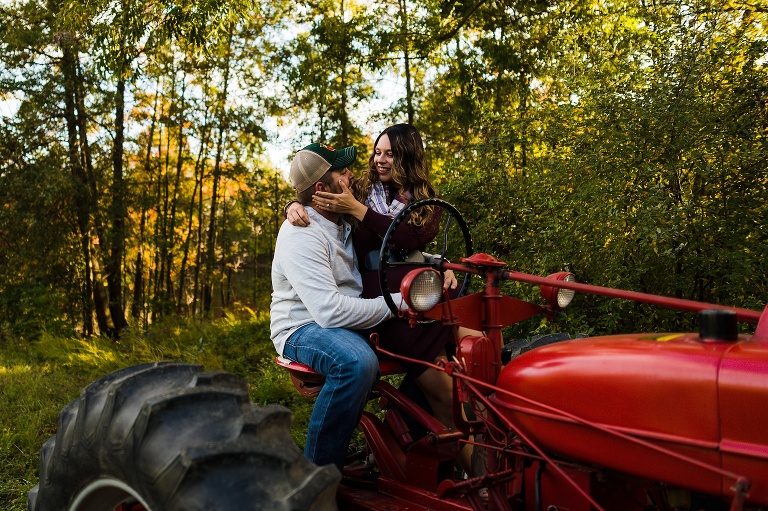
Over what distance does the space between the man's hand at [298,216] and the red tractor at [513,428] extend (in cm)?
57

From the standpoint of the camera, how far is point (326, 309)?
3.03m

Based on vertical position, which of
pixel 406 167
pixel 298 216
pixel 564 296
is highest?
pixel 406 167

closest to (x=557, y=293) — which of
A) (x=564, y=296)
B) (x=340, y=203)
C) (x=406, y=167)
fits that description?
(x=564, y=296)

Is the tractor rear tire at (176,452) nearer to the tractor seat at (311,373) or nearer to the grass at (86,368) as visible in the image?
the tractor seat at (311,373)

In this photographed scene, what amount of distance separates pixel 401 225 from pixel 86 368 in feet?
24.3

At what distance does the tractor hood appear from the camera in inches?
72.3

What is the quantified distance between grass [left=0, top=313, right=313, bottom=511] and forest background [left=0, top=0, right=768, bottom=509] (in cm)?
4

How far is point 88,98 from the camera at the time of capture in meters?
14.5

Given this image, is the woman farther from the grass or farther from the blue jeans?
the grass

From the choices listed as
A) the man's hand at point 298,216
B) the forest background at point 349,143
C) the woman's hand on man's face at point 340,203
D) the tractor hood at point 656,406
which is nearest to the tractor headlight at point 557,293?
the tractor hood at point 656,406

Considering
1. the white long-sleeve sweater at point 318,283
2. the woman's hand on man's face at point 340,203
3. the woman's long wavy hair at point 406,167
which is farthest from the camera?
the woman's long wavy hair at point 406,167

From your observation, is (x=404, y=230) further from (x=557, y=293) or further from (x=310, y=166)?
(x=557, y=293)

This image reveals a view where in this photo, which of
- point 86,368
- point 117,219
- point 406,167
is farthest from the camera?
point 117,219

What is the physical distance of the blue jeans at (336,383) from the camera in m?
2.90
